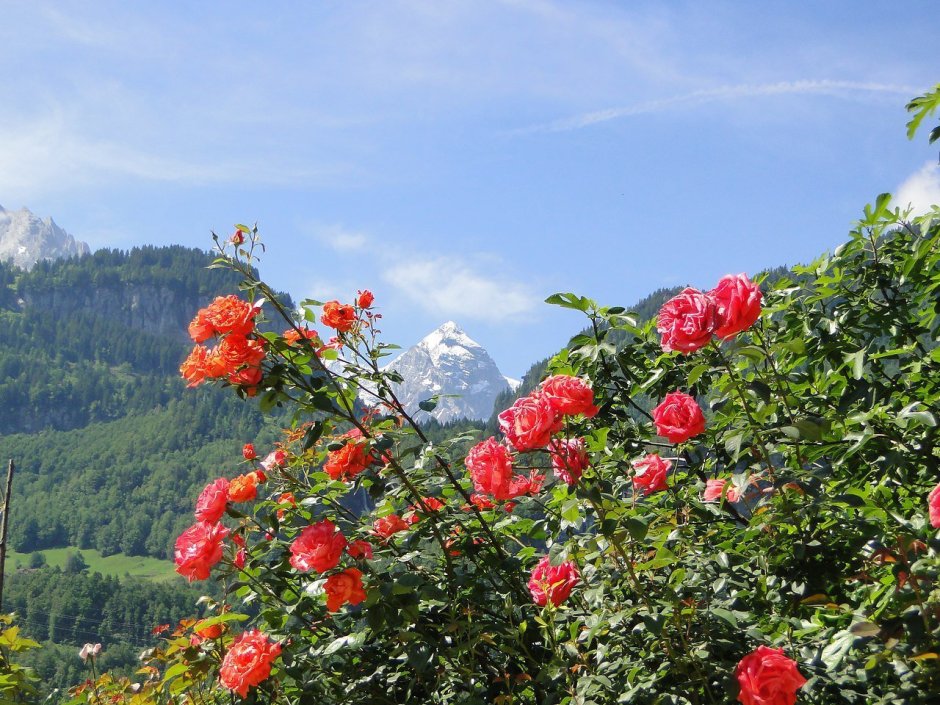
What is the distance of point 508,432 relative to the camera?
1.92 m

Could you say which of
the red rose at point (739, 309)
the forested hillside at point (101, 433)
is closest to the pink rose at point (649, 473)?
the red rose at point (739, 309)

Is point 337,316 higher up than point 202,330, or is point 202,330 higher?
point 337,316

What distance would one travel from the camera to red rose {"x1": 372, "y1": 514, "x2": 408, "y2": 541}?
2.63 meters

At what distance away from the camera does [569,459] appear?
1.93 meters

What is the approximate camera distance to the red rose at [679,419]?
2.02m

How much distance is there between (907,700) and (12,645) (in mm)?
2682

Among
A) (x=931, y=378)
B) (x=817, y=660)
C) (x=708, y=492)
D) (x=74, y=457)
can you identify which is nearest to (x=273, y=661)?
(x=708, y=492)

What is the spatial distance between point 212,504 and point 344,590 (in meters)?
0.51

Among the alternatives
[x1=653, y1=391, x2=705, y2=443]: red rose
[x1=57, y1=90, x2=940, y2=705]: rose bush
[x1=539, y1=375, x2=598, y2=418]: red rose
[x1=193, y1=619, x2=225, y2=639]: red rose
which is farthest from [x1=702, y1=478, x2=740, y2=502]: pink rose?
[x1=193, y1=619, x2=225, y2=639]: red rose

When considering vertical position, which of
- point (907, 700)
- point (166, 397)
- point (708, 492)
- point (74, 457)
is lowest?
point (907, 700)

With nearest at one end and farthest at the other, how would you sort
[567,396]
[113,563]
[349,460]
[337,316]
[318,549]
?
1. [567,396]
2. [318,549]
3. [349,460]
4. [337,316]
5. [113,563]

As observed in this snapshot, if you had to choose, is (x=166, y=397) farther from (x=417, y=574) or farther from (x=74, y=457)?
(x=417, y=574)

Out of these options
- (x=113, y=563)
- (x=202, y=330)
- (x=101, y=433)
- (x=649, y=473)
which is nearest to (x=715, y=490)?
(x=649, y=473)

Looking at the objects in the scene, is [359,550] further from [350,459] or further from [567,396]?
[567,396]
